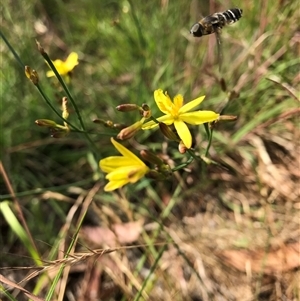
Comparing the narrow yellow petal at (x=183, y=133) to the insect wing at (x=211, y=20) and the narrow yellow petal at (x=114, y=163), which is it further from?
the insect wing at (x=211, y=20)

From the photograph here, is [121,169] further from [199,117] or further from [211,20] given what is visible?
[211,20]

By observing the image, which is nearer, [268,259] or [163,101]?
[163,101]

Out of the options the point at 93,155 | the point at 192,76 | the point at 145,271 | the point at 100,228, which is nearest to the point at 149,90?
the point at 192,76

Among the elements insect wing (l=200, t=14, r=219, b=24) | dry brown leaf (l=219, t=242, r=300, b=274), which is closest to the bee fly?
insect wing (l=200, t=14, r=219, b=24)

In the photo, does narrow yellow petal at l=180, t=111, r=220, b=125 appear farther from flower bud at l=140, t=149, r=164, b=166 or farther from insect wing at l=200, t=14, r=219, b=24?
insect wing at l=200, t=14, r=219, b=24

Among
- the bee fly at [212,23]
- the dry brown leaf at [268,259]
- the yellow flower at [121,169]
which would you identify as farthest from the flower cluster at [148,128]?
the dry brown leaf at [268,259]

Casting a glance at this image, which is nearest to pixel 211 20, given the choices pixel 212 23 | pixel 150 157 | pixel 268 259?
pixel 212 23
